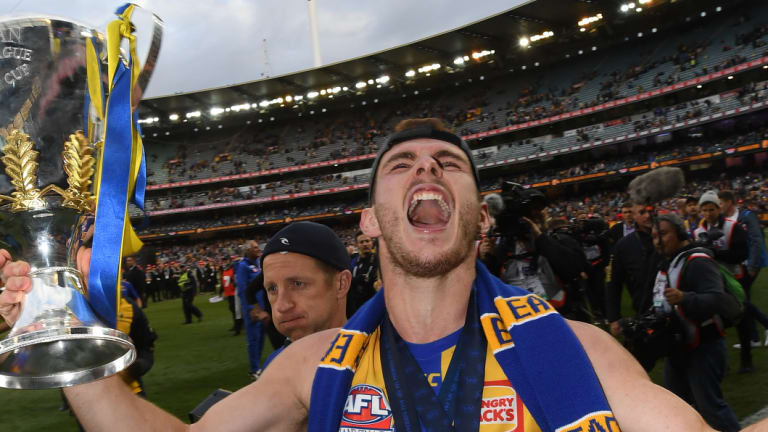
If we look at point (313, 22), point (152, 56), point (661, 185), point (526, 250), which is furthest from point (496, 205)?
point (313, 22)

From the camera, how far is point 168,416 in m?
1.55

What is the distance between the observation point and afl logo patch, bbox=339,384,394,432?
1523 millimetres

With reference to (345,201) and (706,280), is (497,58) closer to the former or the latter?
(345,201)

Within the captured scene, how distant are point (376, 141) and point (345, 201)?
5.47m

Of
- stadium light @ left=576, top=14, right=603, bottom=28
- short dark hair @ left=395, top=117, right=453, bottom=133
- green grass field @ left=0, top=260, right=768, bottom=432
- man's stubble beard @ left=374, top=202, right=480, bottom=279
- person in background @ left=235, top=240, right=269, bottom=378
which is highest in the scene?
stadium light @ left=576, top=14, right=603, bottom=28

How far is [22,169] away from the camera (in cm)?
139

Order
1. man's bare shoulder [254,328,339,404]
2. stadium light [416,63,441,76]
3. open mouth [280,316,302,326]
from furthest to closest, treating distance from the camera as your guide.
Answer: stadium light [416,63,441,76], open mouth [280,316,302,326], man's bare shoulder [254,328,339,404]

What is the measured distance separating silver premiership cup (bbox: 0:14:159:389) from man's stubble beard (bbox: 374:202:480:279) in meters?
0.85

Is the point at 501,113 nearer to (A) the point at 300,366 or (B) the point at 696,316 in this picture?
(B) the point at 696,316

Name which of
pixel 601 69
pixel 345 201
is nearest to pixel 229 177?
pixel 345 201

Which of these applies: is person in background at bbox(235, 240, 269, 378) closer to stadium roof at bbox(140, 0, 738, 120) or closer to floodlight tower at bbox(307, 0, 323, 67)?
stadium roof at bbox(140, 0, 738, 120)

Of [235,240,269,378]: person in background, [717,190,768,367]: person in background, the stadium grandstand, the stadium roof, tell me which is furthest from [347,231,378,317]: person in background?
the stadium roof

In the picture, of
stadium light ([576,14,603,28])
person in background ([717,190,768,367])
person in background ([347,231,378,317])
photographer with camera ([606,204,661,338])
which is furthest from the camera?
stadium light ([576,14,603,28])

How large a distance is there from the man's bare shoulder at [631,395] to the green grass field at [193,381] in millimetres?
3565
